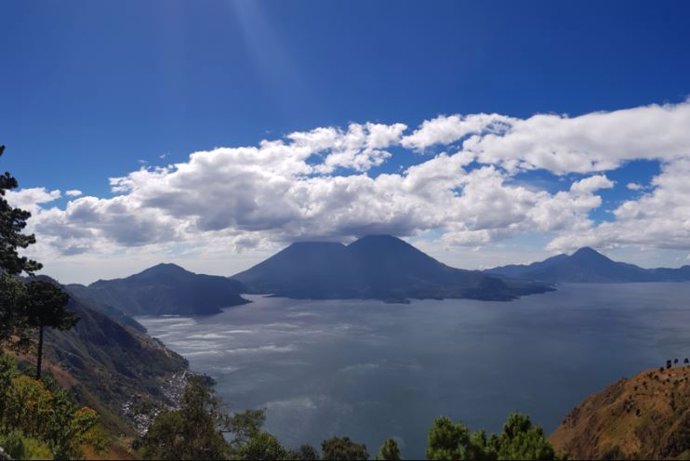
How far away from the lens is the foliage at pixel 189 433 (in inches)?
1903

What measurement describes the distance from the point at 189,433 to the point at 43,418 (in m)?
17.0

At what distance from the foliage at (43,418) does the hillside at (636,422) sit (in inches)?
3083

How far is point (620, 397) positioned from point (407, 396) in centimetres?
9700

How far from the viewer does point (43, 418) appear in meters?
52.0

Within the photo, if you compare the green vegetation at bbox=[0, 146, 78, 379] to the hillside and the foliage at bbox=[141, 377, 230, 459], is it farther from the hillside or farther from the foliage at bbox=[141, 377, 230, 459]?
the hillside

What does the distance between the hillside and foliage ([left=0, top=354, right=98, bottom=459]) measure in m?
78.3

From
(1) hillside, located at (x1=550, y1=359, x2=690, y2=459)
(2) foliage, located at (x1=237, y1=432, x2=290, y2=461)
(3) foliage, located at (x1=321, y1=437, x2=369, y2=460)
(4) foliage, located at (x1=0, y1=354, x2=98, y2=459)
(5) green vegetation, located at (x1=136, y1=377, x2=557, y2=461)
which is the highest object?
(4) foliage, located at (x1=0, y1=354, x2=98, y2=459)

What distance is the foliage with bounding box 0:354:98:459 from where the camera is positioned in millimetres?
45781

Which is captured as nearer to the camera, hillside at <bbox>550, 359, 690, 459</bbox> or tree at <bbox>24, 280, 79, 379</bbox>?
tree at <bbox>24, 280, 79, 379</bbox>

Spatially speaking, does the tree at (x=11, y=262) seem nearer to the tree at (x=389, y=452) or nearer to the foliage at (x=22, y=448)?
the foliage at (x=22, y=448)

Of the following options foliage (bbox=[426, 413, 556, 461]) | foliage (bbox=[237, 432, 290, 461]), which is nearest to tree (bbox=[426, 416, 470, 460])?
foliage (bbox=[426, 413, 556, 461])

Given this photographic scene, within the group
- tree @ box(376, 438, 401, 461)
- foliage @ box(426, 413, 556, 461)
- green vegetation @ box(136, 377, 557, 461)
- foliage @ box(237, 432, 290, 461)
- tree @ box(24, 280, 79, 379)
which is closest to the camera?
foliage @ box(426, 413, 556, 461)

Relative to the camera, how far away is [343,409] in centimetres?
18625

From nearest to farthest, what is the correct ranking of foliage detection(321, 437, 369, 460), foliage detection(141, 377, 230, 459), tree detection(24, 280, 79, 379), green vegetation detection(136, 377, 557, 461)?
1. green vegetation detection(136, 377, 557, 461)
2. foliage detection(141, 377, 230, 459)
3. tree detection(24, 280, 79, 379)
4. foliage detection(321, 437, 369, 460)
